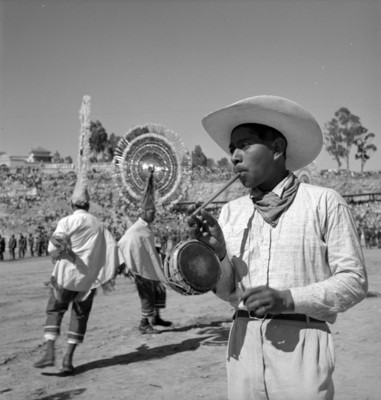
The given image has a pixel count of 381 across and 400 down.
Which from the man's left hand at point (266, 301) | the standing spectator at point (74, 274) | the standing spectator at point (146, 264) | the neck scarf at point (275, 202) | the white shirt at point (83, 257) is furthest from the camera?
the standing spectator at point (146, 264)

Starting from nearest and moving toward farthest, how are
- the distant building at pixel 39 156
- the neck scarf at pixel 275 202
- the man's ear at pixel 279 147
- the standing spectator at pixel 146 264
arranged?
the neck scarf at pixel 275 202, the man's ear at pixel 279 147, the standing spectator at pixel 146 264, the distant building at pixel 39 156

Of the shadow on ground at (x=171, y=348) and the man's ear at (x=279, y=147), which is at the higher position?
the man's ear at (x=279, y=147)

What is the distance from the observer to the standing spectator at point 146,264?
7891mm

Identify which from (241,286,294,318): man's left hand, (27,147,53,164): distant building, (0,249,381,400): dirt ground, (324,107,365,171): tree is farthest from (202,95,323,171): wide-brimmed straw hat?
(27,147,53,164): distant building

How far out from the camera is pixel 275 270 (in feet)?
7.57

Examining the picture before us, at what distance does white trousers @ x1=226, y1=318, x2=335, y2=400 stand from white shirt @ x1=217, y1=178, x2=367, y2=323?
11cm

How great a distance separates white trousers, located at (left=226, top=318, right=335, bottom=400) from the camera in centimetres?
214

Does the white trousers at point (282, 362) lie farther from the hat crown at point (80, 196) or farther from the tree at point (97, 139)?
the tree at point (97, 139)

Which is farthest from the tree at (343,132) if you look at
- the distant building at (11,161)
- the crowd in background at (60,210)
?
the distant building at (11,161)

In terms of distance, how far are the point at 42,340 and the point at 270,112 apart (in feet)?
19.5

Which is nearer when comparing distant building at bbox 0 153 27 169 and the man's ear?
the man's ear

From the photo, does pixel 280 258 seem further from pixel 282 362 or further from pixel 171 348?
pixel 171 348

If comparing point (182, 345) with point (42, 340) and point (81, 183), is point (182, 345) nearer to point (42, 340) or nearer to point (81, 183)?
point (42, 340)

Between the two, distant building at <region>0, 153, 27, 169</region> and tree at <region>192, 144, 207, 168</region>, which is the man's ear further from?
distant building at <region>0, 153, 27, 169</region>
